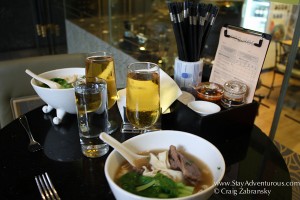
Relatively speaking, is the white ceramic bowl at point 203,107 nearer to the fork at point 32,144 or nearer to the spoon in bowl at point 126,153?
the spoon in bowl at point 126,153

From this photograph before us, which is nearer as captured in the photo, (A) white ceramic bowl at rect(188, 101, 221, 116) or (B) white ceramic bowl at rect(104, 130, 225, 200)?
(B) white ceramic bowl at rect(104, 130, 225, 200)

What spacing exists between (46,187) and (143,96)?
31 centimetres

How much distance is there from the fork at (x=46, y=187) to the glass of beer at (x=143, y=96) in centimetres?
25

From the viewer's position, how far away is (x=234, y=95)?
84 cm

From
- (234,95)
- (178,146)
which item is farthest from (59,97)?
(234,95)

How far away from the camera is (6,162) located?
68 centimetres

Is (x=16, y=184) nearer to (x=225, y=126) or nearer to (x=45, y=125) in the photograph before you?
(x=45, y=125)

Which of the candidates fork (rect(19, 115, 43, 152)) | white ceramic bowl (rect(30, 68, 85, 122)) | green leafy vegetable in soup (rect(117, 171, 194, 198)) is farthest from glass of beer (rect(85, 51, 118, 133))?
green leafy vegetable in soup (rect(117, 171, 194, 198))

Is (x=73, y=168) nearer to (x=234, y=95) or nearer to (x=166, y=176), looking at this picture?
(x=166, y=176)

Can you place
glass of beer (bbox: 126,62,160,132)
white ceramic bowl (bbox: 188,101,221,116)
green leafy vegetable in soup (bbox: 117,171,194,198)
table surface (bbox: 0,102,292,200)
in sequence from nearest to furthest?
green leafy vegetable in soup (bbox: 117,171,194,198) → table surface (bbox: 0,102,292,200) → glass of beer (bbox: 126,62,160,132) → white ceramic bowl (bbox: 188,101,221,116)

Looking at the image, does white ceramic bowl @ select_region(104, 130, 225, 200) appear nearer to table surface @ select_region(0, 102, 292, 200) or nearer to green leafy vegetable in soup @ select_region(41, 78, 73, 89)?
table surface @ select_region(0, 102, 292, 200)

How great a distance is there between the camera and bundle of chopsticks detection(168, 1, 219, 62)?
85 centimetres

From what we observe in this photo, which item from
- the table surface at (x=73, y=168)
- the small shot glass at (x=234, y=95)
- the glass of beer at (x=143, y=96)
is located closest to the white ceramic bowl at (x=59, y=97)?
the table surface at (x=73, y=168)

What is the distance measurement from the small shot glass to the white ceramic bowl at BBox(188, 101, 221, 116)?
0.04 metres
